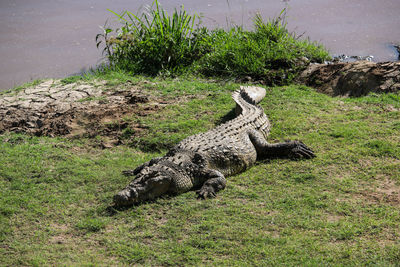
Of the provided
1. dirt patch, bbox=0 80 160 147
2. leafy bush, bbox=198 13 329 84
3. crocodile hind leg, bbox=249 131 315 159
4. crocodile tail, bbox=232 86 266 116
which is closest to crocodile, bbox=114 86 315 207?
crocodile hind leg, bbox=249 131 315 159

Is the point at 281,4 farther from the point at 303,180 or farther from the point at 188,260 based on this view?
the point at 188,260

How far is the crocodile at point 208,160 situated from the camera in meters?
4.84

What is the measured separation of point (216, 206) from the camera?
473 cm

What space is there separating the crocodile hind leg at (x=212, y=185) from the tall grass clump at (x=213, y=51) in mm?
4331

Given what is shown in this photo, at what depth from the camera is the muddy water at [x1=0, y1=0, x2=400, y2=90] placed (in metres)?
10.6

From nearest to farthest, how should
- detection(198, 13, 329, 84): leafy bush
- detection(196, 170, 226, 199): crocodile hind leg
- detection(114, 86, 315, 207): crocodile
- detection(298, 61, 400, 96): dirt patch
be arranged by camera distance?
1. detection(114, 86, 315, 207): crocodile
2. detection(196, 170, 226, 199): crocodile hind leg
3. detection(298, 61, 400, 96): dirt patch
4. detection(198, 13, 329, 84): leafy bush

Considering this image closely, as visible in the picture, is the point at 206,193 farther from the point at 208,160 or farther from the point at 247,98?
the point at 247,98

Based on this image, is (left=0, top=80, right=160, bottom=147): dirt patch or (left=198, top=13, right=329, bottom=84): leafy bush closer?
(left=0, top=80, right=160, bottom=147): dirt patch

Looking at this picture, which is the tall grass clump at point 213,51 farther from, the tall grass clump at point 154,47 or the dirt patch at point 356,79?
the dirt patch at point 356,79

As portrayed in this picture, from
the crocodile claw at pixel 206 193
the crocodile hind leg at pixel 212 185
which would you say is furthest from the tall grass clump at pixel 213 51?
the crocodile claw at pixel 206 193

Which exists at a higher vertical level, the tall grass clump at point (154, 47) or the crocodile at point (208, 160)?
the tall grass clump at point (154, 47)

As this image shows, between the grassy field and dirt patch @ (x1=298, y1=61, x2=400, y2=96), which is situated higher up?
dirt patch @ (x1=298, y1=61, x2=400, y2=96)

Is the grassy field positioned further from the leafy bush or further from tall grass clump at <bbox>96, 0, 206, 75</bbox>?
tall grass clump at <bbox>96, 0, 206, 75</bbox>

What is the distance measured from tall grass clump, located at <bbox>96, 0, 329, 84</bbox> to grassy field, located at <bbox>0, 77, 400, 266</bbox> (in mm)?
2742
